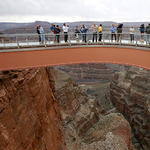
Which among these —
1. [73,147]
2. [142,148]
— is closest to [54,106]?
[73,147]

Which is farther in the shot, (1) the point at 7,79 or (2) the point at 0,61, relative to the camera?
(2) the point at 0,61

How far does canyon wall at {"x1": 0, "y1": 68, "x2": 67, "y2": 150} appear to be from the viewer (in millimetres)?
9568

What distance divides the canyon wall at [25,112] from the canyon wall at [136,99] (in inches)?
812

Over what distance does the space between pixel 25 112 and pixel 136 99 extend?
30.1 m

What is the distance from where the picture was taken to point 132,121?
3309 centimetres

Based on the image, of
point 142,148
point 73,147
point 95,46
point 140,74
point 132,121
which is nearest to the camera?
point 95,46

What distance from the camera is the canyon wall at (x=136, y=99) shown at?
29.7m

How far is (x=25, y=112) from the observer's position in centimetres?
1152

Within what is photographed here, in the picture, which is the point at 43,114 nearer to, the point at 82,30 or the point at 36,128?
the point at 36,128

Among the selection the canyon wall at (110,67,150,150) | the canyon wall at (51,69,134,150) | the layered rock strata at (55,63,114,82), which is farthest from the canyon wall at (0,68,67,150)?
the layered rock strata at (55,63,114,82)

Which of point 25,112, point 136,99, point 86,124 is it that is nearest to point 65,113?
point 86,124

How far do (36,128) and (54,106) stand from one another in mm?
5240

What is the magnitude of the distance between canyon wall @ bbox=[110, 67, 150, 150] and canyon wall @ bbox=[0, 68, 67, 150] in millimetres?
20627

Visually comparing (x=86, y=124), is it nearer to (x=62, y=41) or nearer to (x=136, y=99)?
(x=136, y=99)
